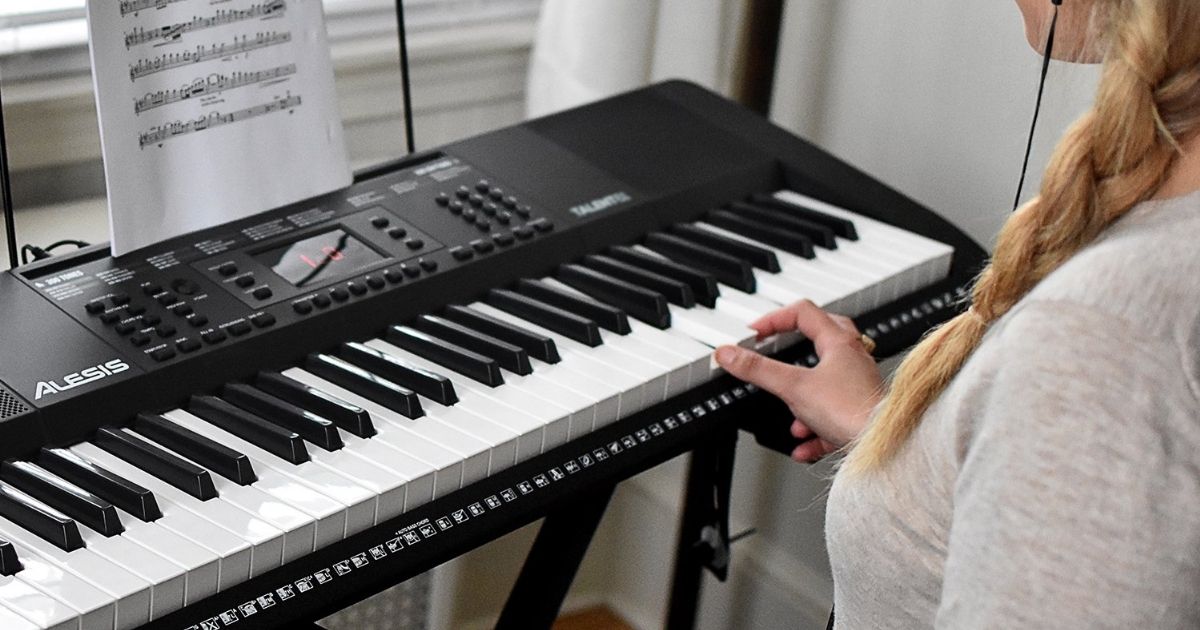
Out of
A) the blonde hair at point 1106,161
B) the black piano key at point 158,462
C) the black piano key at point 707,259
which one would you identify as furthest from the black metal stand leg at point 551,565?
the blonde hair at point 1106,161

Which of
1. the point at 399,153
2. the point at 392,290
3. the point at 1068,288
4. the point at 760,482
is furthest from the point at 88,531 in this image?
the point at 760,482

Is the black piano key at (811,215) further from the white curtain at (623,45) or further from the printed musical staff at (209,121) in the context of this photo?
the printed musical staff at (209,121)

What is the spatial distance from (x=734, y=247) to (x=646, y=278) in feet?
0.47

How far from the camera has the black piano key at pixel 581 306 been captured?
1.38 meters

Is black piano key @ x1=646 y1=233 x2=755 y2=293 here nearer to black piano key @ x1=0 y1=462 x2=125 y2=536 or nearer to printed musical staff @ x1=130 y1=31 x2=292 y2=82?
printed musical staff @ x1=130 y1=31 x2=292 y2=82

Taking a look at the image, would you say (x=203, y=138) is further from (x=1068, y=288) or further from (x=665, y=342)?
(x=1068, y=288)

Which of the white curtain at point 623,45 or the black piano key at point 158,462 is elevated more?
the white curtain at point 623,45

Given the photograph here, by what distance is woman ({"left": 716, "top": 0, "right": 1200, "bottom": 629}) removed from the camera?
2.41 feet

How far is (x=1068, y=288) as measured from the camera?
757 mm

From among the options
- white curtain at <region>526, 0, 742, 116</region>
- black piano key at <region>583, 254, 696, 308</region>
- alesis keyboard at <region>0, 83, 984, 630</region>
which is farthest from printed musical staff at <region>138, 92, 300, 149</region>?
white curtain at <region>526, 0, 742, 116</region>

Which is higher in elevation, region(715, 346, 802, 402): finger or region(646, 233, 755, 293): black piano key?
region(646, 233, 755, 293): black piano key

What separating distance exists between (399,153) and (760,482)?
2.58 ft

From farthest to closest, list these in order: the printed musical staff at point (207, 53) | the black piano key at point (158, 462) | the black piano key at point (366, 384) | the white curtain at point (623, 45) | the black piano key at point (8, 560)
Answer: the white curtain at point (623, 45)
the printed musical staff at point (207, 53)
the black piano key at point (366, 384)
the black piano key at point (158, 462)
the black piano key at point (8, 560)

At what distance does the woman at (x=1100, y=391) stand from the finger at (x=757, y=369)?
18.3 inches
